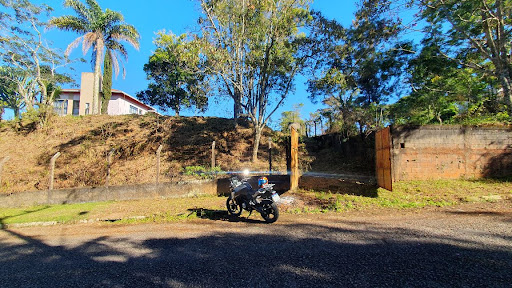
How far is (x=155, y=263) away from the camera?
329cm

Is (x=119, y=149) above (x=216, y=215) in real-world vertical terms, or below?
above

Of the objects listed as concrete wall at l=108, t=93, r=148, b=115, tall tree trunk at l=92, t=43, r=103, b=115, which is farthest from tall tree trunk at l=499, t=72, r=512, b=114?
concrete wall at l=108, t=93, r=148, b=115

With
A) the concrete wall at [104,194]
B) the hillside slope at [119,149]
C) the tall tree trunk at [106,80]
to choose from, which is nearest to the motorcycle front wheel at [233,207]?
the concrete wall at [104,194]

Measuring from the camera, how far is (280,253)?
345cm

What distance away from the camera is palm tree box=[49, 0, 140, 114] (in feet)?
60.5

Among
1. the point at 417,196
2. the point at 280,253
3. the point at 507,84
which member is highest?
the point at 507,84

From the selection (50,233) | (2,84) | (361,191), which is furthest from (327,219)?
(2,84)

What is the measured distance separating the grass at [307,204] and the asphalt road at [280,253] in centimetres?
75

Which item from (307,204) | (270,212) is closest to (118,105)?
(307,204)

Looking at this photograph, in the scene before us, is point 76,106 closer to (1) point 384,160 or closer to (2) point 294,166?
(2) point 294,166

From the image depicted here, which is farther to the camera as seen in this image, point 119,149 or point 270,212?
point 119,149

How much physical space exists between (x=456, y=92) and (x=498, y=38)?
2840 mm

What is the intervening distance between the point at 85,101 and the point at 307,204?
888 inches

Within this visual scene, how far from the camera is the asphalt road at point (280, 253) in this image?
2672mm
